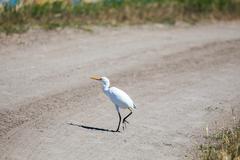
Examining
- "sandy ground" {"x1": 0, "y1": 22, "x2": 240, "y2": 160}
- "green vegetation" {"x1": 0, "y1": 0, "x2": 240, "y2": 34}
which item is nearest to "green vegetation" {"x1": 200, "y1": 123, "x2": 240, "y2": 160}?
"sandy ground" {"x1": 0, "y1": 22, "x2": 240, "y2": 160}

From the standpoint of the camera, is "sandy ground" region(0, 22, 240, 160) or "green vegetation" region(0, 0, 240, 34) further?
"green vegetation" region(0, 0, 240, 34)

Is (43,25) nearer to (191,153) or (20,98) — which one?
(20,98)

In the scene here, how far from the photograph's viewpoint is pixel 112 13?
1895 centimetres

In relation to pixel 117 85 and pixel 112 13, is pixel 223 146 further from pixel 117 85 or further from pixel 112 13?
pixel 112 13

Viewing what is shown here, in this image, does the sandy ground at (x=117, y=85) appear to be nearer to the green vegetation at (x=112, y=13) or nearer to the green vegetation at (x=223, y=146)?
the green vegetation at (x=223, y=146)

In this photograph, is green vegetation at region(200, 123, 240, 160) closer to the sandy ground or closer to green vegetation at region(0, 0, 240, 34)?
the sandy ground

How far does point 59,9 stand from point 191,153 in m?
9.14

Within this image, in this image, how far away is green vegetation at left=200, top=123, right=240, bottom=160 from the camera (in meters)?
9.39

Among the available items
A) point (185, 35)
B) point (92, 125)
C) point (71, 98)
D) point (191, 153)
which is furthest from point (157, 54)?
point (191, 153)

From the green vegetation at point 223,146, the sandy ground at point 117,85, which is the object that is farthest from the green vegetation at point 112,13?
the green vegetation at point 223,146

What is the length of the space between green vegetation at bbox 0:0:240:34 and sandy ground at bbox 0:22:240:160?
1.56 feet

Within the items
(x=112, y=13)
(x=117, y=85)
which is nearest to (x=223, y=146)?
(x=117, y=85)

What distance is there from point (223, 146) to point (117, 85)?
4.06 meters

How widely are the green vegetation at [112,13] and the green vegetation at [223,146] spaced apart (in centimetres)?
721
